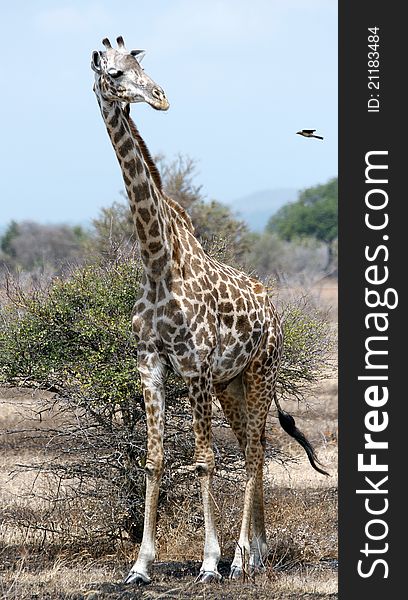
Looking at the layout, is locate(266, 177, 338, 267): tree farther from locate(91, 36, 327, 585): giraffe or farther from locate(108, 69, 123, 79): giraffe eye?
locate(108, 69, 123, 79): giraffe eye

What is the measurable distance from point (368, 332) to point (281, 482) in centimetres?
543

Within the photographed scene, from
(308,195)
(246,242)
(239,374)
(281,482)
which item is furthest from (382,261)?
(308,195)

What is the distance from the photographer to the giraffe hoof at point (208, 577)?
24.8 ft

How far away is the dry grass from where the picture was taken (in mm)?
7336

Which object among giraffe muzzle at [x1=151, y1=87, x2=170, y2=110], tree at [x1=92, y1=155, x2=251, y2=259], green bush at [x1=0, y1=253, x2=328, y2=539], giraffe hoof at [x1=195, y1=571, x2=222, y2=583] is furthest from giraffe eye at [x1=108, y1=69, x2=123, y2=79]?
tree at [x1=92, y1=155, x2=251, y2=259]

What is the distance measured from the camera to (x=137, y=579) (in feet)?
24.5

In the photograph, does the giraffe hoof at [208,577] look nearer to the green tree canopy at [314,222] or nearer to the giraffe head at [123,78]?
the giraffe head at [123,78]

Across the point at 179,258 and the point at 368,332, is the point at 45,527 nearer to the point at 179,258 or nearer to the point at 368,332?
the point at 179,258

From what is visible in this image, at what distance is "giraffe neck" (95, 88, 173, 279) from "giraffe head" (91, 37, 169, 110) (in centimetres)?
14

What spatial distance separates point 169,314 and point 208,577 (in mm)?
1854

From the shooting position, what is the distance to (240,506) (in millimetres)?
9383

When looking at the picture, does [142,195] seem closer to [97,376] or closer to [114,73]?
[114,73]

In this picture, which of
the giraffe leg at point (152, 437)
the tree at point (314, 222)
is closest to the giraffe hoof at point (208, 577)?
the giraffe leg at point (152, 437)

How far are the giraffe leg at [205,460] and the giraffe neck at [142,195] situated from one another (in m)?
0.86
